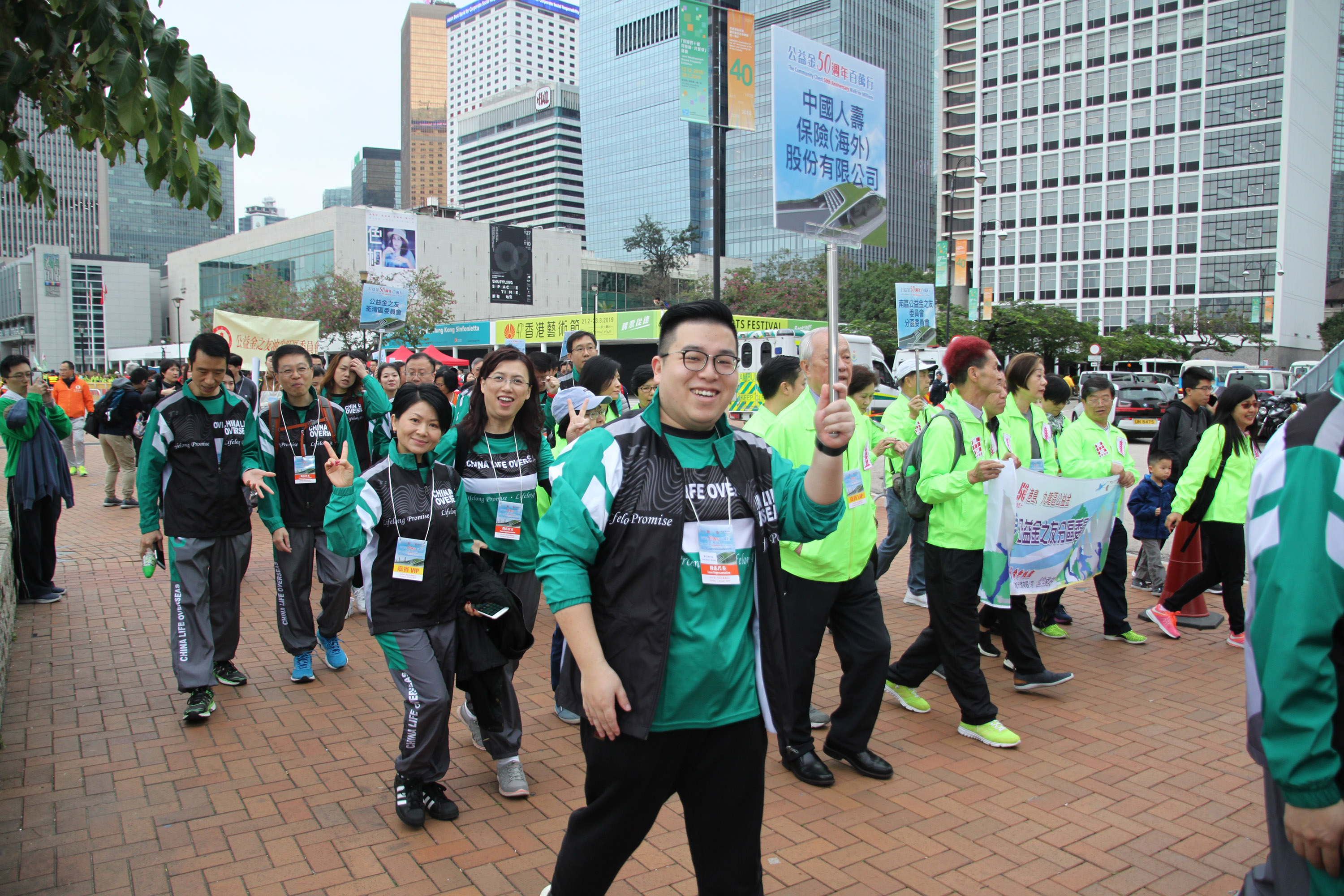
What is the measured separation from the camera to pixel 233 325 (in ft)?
45.2

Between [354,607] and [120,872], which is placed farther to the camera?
[354,607]

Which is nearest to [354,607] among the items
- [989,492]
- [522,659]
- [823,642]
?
[522,659]

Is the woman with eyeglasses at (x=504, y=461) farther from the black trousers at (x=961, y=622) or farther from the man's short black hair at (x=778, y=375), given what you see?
the black trousers at (x=961, y=622)

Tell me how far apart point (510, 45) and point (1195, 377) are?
201 m

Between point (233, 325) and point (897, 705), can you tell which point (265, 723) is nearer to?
point (897, 705)

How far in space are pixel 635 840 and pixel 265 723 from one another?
3.23 metres

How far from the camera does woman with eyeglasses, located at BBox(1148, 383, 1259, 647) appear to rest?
20.4 feet

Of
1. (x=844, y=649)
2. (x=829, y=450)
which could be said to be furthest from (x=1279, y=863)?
(x=844, y=649)

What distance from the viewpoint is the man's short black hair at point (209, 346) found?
496 cm

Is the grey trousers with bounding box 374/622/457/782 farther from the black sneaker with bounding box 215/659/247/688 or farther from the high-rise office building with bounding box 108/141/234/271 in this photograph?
the high-rise office building with bounding box 108/141/234/271

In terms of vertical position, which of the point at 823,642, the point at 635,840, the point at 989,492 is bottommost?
the point at 823,642

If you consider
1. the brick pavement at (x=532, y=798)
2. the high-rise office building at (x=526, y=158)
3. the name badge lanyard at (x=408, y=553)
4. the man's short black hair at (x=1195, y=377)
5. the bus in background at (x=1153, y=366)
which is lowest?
the brick pavement at (x=532, y=798)

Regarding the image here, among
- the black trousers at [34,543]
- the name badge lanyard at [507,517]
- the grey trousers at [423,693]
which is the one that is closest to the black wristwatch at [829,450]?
the grey trousers at [423,693]

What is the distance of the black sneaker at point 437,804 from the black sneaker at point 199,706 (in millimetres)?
1762
